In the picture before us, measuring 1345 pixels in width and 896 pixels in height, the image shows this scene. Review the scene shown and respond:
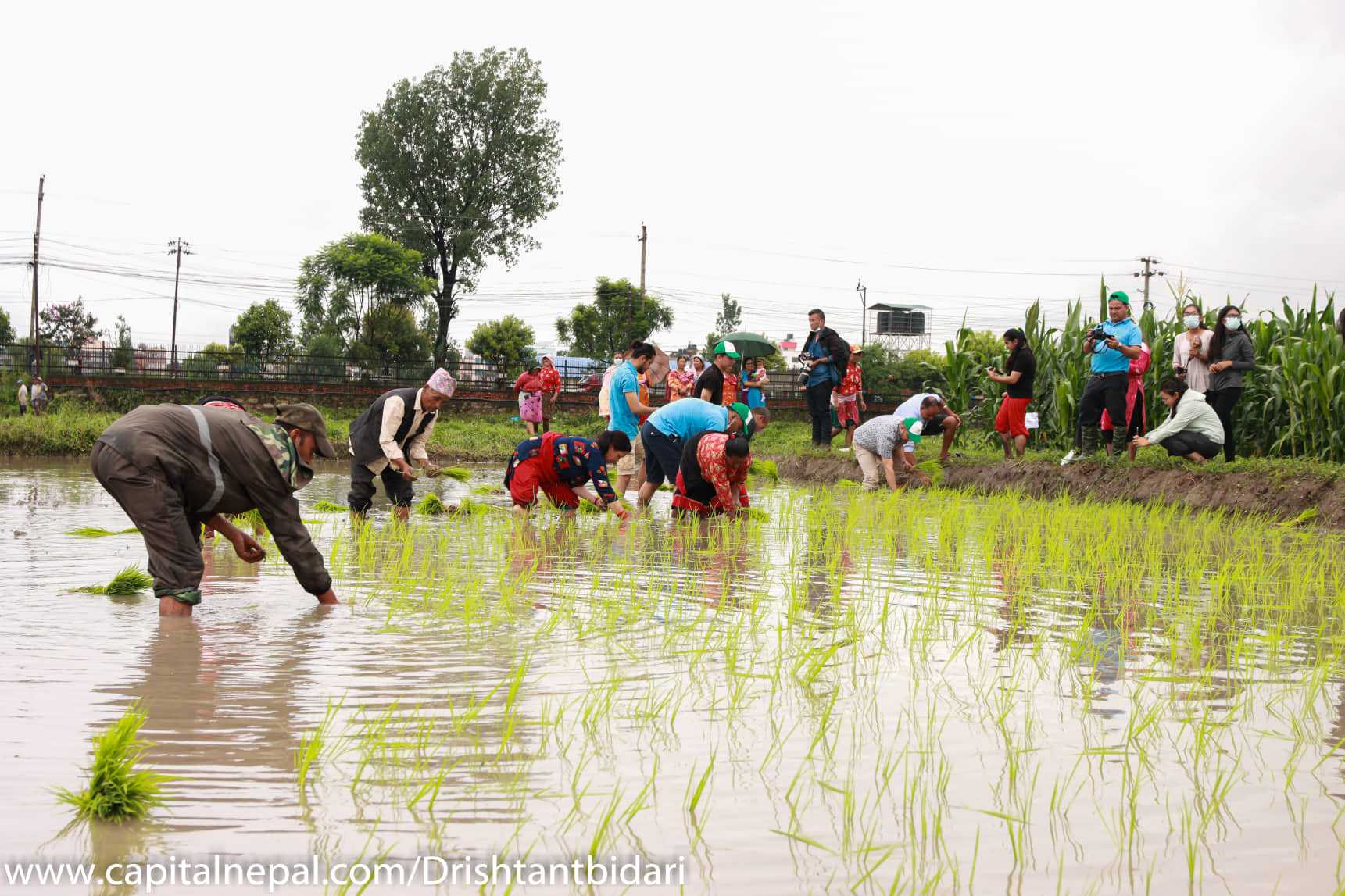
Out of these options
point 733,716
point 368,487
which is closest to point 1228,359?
point 368,487

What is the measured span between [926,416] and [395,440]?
502 cm

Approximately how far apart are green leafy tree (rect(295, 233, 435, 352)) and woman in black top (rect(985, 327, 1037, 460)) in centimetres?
2691

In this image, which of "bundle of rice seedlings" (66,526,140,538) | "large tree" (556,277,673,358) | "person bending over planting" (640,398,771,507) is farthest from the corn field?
"large tree" (556,277,673,358)

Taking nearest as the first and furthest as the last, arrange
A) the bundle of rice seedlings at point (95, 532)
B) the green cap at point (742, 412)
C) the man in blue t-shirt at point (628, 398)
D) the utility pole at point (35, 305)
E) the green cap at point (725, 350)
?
1. the bundle of rice seedlings at point (95, 532)
2. the man in blue t-shirt at point (628, 398)
3. the green cap at point (742, 412)
4. the green cap at point (725, 350)
5. the utility pole at point (35, 305)

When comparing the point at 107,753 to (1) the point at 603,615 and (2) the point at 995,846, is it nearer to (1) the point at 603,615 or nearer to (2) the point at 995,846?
(2) the point at 995,846

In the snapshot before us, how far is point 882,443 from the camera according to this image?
35.4ft

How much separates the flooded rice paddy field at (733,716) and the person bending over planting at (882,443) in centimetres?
449

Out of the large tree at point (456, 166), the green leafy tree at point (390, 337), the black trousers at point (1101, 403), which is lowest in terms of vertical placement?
the black trousers at point (1101, 403)

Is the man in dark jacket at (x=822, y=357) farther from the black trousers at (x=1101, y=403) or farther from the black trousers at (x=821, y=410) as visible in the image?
the black trousers at (x=1101, y=403)

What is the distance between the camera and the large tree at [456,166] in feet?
128

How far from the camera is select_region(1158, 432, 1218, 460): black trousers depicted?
10102 mm

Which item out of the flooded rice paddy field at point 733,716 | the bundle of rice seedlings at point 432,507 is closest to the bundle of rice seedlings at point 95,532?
the flooded rice paddy field at point 733,716

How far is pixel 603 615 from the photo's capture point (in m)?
4.64

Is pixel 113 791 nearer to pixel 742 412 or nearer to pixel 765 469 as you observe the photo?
pixel 742 412
